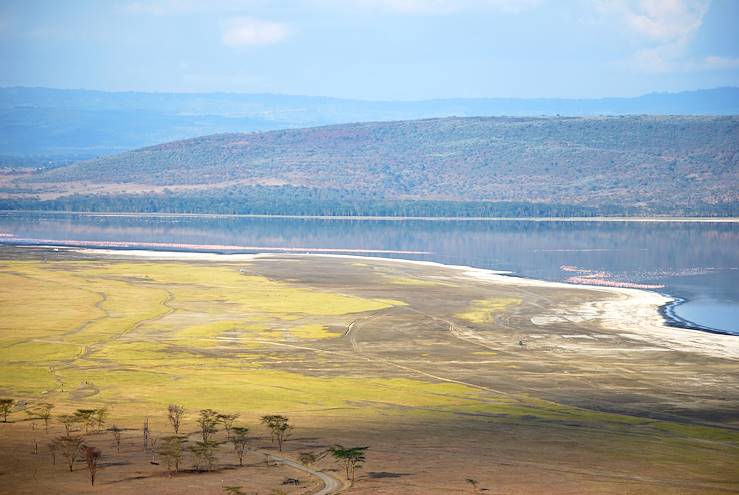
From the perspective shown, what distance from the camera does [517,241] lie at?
4830 inches

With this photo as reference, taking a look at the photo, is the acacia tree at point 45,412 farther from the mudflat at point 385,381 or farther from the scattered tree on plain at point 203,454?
the scattered tree on plain at point 203,454

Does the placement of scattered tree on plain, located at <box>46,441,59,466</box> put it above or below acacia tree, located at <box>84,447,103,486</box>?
below

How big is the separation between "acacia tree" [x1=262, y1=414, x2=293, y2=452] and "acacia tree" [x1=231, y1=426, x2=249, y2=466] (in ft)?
2.33

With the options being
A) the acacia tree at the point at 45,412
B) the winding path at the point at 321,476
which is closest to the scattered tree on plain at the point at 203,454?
the winding path at the point at 321,476

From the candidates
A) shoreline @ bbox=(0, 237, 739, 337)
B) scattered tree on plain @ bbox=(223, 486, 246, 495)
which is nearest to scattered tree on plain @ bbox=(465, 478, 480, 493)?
scattered tree on plain @ bbox=(223, 486, 246, 495)

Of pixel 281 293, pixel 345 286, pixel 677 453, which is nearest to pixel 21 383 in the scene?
pixel 677 453

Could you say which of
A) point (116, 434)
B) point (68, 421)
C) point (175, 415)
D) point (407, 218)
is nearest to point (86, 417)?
point (68, 421)

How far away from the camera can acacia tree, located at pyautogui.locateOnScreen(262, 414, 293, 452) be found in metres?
31.0

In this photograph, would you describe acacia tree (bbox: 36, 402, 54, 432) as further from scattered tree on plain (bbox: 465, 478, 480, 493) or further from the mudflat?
scattered tree on plain (bbox: 465, 478, 480, 493)

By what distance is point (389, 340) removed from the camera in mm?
52625

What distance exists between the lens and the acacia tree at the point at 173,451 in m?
27.9

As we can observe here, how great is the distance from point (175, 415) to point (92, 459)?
764 cm

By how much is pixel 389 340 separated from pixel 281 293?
18.7 meters

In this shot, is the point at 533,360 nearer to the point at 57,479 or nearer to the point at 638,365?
the point at 638,365
